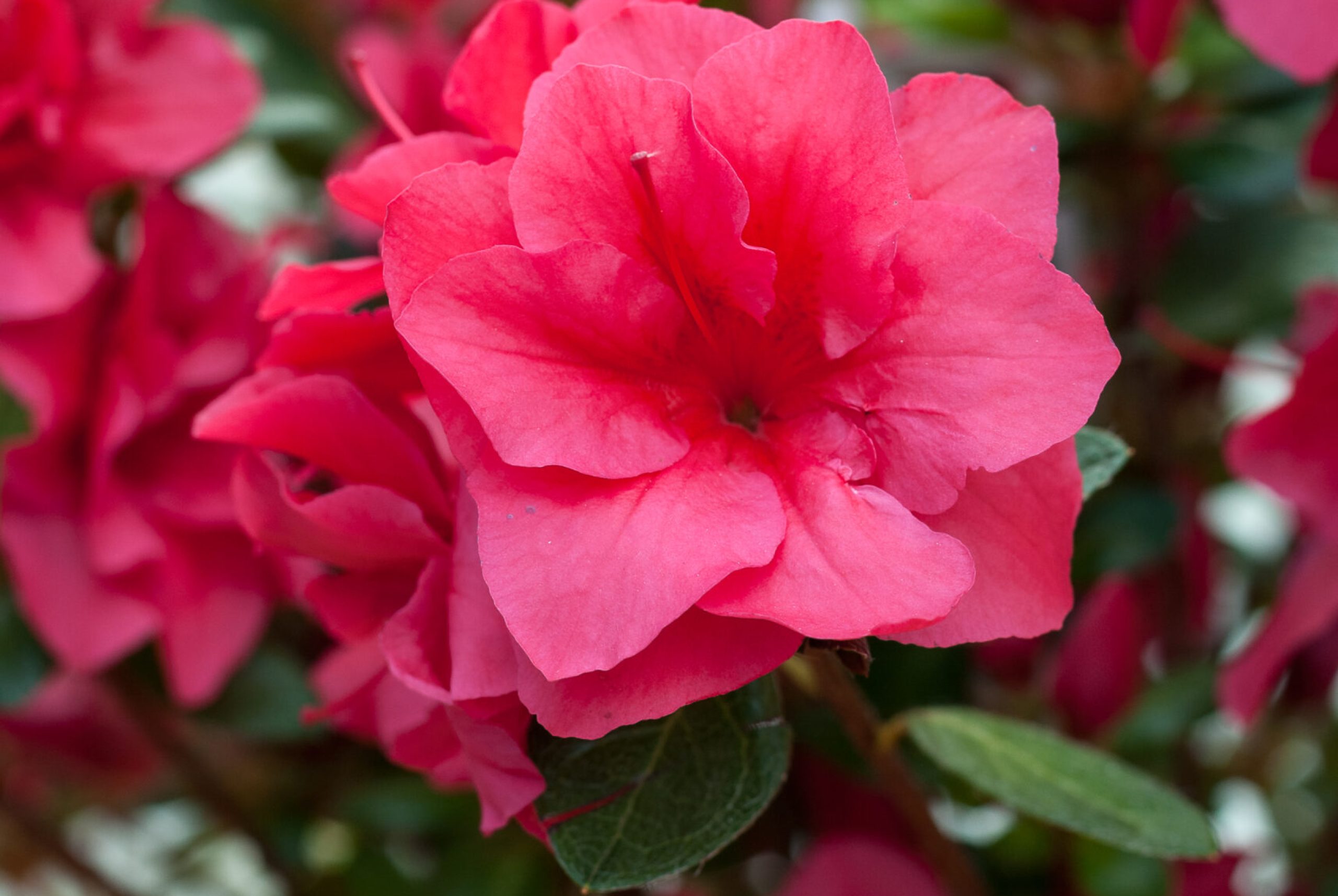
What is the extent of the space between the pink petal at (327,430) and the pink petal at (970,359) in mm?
145

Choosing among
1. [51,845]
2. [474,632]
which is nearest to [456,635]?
[474,632]

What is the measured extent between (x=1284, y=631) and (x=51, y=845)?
2.48ft

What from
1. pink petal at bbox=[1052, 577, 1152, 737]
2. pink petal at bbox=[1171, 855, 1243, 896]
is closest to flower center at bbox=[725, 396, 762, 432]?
pink petal at bbox=[1052, 577, 1152, 737]

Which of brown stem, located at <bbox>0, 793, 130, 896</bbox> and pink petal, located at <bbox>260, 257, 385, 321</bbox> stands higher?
pink petal, located at <bbox>260, 257, 385, 321</bbox>

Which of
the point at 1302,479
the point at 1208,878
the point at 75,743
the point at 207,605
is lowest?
the point at 75,743

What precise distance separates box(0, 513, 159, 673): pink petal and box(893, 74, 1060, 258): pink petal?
1.60 ft

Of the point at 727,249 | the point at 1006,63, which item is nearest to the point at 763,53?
the point at 727,249

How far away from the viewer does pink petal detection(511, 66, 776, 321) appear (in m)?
0.37

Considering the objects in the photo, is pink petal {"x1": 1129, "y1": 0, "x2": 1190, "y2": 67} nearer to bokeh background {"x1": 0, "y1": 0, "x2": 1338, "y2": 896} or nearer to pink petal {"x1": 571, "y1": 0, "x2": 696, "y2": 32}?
bokeh background {"x1": 0, "y1": 0, "x2": 1338, "y2": 896}

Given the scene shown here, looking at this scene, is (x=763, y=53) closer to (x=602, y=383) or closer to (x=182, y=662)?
(x=602, y=383)

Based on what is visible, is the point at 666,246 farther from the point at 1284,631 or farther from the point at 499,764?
the point at 1284,631

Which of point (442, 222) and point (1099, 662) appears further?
point (1099, 662)

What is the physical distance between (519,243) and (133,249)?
48 centimetres

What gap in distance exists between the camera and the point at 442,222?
37 cm
